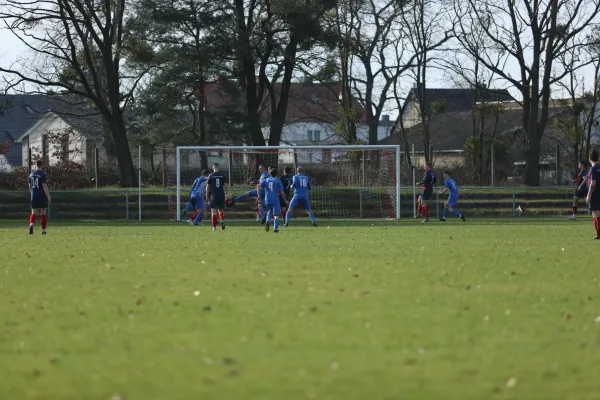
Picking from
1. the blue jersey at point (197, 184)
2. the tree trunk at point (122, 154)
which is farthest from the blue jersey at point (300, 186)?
the tree trunk at point (122, 154)

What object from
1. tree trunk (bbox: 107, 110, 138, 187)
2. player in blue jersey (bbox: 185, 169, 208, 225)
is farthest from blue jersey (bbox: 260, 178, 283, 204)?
tree trunk (bbox: 107, 110, 138, 187)

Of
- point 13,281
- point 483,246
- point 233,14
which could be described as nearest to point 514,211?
point 233,14

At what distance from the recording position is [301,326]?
380 inches

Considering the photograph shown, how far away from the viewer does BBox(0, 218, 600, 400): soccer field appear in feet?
23.2

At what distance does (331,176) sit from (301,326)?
35847 mm

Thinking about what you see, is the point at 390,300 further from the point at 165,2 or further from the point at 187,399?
the point at 165,2

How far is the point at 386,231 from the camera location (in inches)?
1163

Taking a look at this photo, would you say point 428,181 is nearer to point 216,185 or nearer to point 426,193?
point 426,193

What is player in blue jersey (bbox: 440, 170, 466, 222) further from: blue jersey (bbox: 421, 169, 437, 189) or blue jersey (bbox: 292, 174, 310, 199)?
blue jersey (bbox: 292, 174, 310, 199)

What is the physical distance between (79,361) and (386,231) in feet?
Result: 71.9

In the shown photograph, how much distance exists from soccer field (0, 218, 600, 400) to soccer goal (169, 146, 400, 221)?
2414 cm

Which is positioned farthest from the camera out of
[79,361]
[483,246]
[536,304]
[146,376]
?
[483,246]

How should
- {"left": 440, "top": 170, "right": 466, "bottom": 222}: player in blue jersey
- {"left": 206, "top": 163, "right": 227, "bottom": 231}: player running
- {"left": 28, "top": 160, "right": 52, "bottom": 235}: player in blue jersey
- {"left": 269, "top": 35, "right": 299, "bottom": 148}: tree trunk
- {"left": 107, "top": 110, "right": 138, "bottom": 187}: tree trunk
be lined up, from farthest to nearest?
1. {"left": 107, "top": 110, "right": 138, "bottom": 187}: tree trunk
2. {"left": 269, "top": 35, "right": 299, "bottom": 148}: tree trunk
3. {"left": 440, "top": 170, "right": 466, "bottom": 222}: player in blue jersey
4. {"left": 206, "top": 163, "right": 227, "bottom": 231}: player running
5. {"left": 28, "top": 160, "right": 52, "bottom": 235}: player in blue jersey

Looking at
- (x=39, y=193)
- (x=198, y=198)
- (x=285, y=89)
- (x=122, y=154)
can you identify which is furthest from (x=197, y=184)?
(x=285, y=89)
